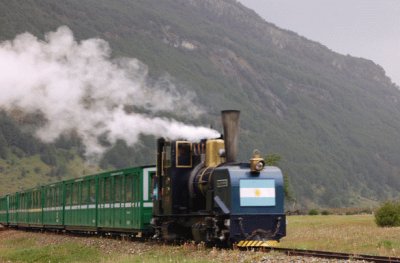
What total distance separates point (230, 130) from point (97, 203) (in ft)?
50.8

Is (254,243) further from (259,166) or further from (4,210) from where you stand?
(4,210)

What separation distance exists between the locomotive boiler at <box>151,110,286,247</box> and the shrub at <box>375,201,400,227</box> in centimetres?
2592

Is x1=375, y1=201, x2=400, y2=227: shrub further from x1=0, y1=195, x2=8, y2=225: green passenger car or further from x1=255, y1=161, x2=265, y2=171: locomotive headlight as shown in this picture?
x1=0, y1=195, x2=8, y2=225: green passenger car

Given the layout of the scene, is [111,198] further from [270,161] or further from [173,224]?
[270,161]

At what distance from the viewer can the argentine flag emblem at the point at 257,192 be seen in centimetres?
2441

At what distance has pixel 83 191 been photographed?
136 feet

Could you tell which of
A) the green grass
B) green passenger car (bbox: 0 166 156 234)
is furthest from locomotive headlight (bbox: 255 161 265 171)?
green passenger car (bbox: 0 166 156 234)

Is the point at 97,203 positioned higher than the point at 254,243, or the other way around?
the point at 97,203

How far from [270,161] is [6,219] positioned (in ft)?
105

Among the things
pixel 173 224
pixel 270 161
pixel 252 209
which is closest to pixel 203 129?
pixel 173 224

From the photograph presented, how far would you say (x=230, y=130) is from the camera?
25.1 metres

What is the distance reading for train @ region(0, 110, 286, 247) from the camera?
24.3 meters

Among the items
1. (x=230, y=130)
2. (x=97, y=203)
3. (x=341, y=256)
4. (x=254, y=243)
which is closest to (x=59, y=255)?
(x=97, y=203)

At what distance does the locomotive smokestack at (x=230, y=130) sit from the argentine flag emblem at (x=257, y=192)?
1399mm
